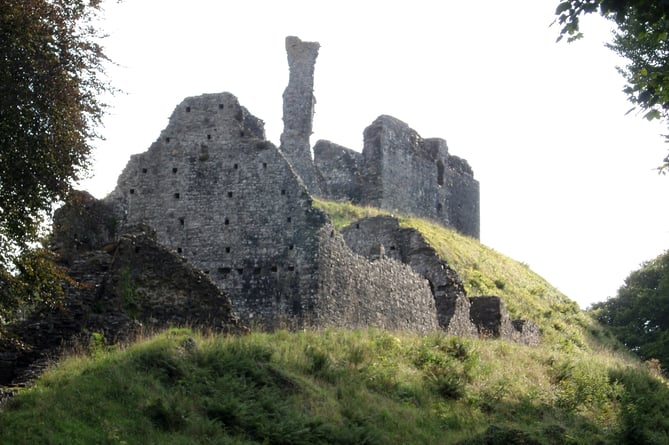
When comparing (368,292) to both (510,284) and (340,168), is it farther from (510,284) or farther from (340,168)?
(340,168)

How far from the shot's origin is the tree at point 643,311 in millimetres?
40656

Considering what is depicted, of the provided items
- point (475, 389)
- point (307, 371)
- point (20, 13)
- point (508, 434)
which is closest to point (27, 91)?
point (20, 13)

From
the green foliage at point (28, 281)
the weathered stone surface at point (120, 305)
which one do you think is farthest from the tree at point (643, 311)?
the green foliage at point (28, 281)

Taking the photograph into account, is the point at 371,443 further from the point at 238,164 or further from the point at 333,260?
the point at 238,164

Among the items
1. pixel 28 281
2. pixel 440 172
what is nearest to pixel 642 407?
pixel 28 281

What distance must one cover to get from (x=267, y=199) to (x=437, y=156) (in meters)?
26.2

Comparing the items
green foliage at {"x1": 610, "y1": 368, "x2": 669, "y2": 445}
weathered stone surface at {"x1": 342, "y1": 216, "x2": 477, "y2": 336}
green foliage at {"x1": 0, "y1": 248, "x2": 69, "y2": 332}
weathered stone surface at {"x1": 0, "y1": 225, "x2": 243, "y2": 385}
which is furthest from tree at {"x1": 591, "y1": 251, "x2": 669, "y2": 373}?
green foliage at {"x1": 0, "y1": 248, "x2": 69, "y2": 332}

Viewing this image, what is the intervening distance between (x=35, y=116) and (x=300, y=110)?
96.1ft

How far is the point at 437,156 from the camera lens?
165 feet

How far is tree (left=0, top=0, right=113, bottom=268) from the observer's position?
49.4ft

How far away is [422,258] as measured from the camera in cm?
3117

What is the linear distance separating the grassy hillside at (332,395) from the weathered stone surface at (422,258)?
3890 millimetres

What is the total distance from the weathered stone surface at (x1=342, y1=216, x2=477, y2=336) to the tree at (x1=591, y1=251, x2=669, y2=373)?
11358 millimetres

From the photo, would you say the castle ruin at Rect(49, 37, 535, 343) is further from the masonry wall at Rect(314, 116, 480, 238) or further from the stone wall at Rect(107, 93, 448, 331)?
the masonry wall at Rect(314, 116, 480, 238)
